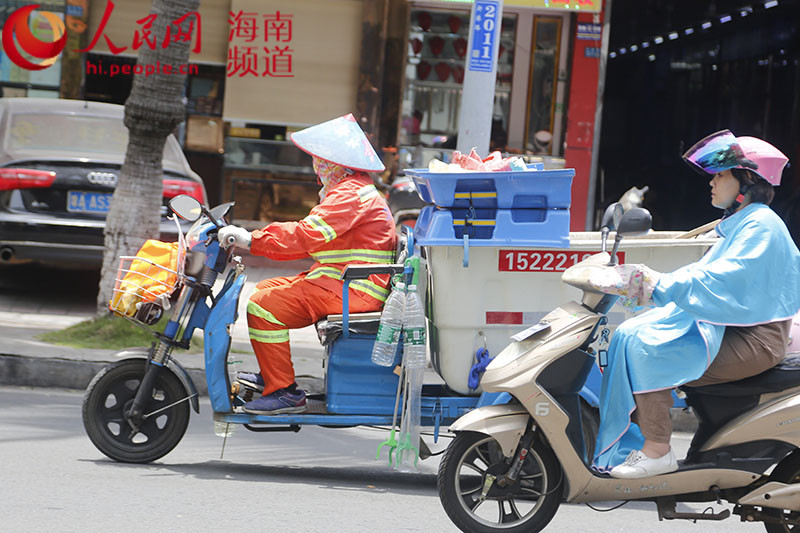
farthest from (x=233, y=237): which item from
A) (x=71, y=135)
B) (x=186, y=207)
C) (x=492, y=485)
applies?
(x=71, y=135)

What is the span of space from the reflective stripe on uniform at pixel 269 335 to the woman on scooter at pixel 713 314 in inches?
64.5

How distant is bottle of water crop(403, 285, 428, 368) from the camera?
489 cm

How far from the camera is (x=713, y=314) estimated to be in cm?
393

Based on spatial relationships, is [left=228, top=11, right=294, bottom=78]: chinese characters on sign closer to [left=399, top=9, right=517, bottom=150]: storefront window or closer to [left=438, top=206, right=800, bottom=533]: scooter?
[left=399, top=9, right=517, bottom=150]: storefront window

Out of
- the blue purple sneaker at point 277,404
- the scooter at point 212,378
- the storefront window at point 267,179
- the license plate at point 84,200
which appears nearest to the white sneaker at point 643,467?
the scooter at point 212,378

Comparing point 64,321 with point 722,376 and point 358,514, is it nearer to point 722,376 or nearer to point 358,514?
point 358,514

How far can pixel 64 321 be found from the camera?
8.64 meters

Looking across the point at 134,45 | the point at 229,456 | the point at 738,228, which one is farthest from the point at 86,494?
the point at 134,45

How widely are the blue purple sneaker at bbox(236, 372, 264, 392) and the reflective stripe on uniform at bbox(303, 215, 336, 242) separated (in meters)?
0.82

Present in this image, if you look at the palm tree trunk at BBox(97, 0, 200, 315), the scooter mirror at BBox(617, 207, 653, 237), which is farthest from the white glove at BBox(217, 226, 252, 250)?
the palm tree trunk at BBox(97, 0, 200, 315)

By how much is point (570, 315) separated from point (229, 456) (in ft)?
7.40

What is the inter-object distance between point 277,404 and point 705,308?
2099mm

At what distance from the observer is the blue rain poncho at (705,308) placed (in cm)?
392

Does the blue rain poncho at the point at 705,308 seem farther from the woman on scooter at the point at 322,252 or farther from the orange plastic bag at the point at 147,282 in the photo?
the orange plastic bag at the point at 147,282
